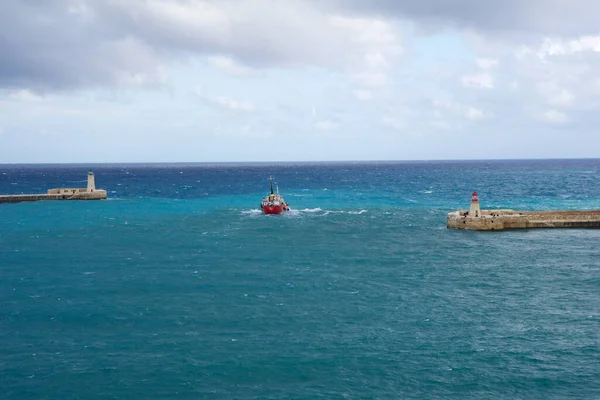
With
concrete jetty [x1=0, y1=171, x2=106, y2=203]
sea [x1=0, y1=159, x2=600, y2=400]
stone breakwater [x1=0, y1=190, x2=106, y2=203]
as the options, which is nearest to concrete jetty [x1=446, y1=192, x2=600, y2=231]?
sea [x1=0, y1=159, x2=600, y2=400]

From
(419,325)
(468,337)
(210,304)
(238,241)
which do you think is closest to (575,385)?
(468,337)

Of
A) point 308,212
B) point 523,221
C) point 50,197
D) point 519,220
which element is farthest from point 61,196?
point 523,221

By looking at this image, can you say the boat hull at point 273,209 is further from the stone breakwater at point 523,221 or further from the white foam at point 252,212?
the stone breakwater at point 523,221

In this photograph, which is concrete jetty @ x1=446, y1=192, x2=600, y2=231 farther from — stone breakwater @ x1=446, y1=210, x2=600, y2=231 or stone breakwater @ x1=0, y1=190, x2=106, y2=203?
stone breakwater @ x1=0, y1=190, x2=106, y2=203

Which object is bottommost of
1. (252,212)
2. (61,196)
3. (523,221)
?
(252,212)

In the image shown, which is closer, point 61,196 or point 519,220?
point 519,220

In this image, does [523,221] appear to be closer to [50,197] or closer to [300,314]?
[300,314]

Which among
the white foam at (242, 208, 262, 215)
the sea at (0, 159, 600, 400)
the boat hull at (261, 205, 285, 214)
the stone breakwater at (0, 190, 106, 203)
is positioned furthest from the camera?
the stone breakwater at (0, 190, 106, 203)

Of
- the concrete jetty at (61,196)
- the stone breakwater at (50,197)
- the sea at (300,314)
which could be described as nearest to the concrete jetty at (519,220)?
the sea at (300,314)
